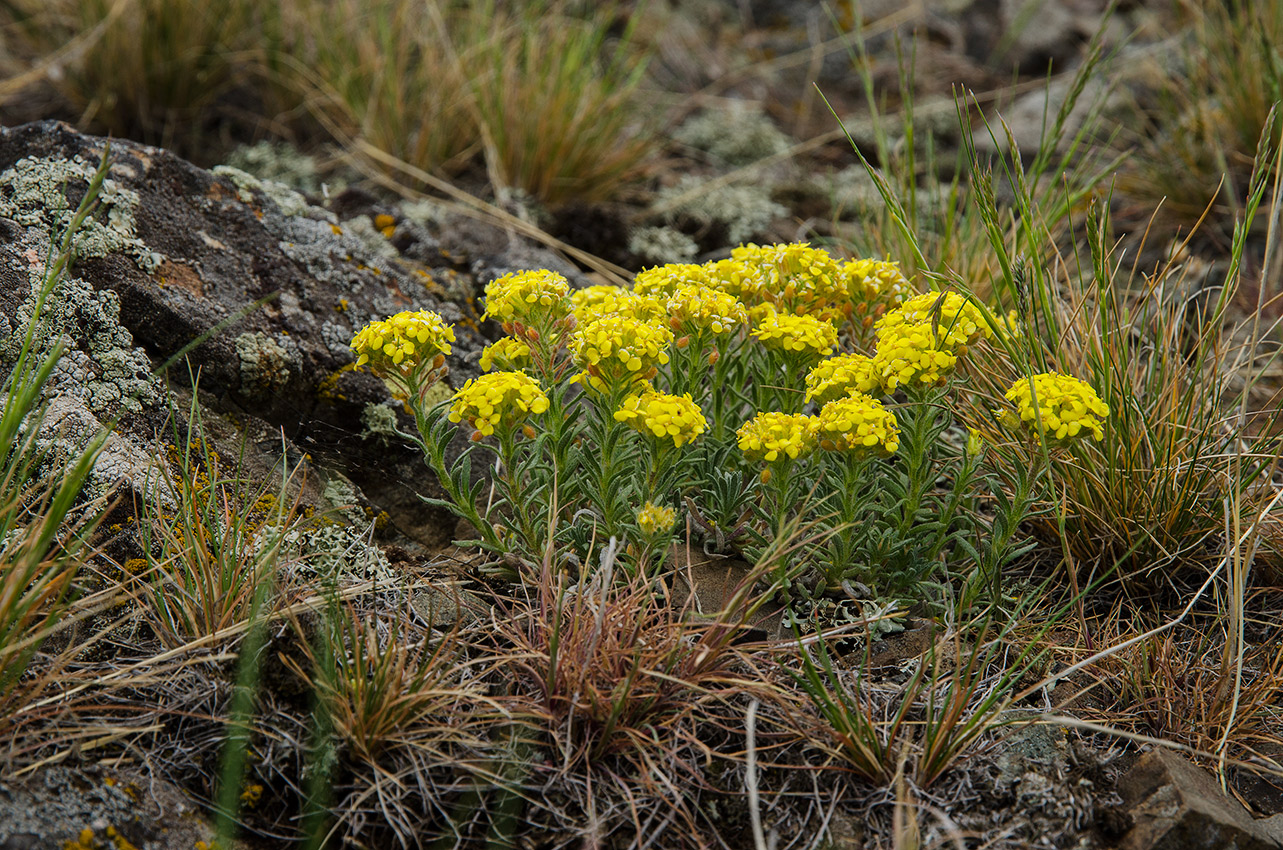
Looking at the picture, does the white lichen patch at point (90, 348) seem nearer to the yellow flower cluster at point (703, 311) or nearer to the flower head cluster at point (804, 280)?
the yellow flower cluster at point (703, 311)

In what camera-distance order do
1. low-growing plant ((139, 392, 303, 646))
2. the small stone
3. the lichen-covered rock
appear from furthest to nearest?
the lichen-covered rock < low-growing plant ((139, 392, 303, 646)) < the small stone

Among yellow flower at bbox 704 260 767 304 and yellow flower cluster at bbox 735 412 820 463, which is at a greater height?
yellow flower at bbox 704 260 767 304

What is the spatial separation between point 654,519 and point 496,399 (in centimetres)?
41

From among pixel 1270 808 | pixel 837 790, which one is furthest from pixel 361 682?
pixel 1270 808

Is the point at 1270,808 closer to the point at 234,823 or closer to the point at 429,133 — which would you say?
the point at 234,823

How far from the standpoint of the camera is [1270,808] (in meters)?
1.94

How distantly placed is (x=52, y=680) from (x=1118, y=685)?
2171 mm

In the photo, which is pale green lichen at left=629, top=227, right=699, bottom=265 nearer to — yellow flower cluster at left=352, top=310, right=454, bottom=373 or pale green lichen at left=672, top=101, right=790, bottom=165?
pale green lichen at left=672, top=101, right=790, bottom=165

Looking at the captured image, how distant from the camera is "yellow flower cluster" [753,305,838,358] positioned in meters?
2.15

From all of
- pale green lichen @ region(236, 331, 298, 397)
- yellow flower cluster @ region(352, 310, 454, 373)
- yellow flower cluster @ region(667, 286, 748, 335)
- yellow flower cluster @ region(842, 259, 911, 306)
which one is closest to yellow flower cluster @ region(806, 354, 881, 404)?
yellow flower cluster @ region(667, 286, 748, 335)

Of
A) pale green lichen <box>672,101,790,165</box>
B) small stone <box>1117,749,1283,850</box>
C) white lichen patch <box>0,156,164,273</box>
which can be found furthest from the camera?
pale green lichen <box>672,101,790,165</box>

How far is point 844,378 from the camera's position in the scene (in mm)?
2037

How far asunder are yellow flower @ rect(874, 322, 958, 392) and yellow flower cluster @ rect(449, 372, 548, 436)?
2.40 ft

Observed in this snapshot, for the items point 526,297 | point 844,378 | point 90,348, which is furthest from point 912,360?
point 90,348
